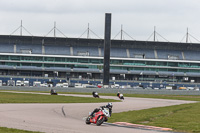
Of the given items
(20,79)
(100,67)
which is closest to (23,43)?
(20,79)

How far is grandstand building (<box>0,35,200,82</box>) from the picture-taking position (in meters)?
141

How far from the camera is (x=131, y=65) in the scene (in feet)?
474

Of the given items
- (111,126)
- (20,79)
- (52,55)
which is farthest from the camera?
(52,55)

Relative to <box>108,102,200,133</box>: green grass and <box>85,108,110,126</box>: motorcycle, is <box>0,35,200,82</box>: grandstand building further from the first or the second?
<box>85,108,110,126</box>: motorcycle

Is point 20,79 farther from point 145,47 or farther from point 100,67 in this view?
point 145,47

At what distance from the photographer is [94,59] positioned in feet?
470

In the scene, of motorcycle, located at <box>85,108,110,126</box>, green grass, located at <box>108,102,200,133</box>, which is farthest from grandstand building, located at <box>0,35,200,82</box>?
motorcycle, located at <box>85,108,110,126</box>

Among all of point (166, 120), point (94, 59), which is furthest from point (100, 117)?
point (94, 59)

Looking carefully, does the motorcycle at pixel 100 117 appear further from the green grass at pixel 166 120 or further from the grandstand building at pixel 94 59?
the grandstand building at pixel 94 59

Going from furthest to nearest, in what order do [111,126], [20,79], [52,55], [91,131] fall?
1. [52,55]
2. [20,79]
3. [111,126]
4. [91,131]

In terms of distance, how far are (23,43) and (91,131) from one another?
128290mm

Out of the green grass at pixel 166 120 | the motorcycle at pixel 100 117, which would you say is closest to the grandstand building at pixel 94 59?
the green grass at pixel 166 120

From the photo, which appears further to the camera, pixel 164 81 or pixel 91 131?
pixel 164 81

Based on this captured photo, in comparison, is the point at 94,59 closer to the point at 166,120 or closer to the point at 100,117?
the point at 166,120
